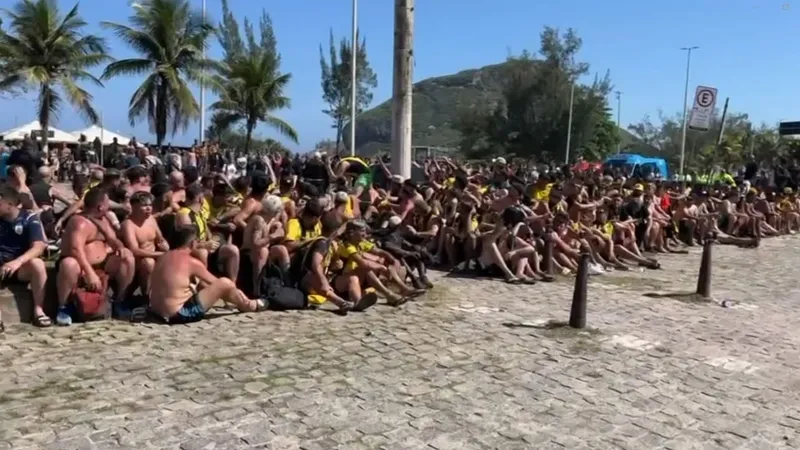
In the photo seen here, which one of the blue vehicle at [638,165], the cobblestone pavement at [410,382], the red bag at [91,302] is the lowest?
the cobblestone pavement at [410,382]

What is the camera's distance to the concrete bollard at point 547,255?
1256cm

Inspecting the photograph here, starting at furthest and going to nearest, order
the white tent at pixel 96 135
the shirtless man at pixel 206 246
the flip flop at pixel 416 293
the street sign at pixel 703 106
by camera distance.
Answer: the white tent at pixel 96 135, the street sign at pixel 703 106, the flip flop at pixel 416 293, the shirtless man at pixel 206 246

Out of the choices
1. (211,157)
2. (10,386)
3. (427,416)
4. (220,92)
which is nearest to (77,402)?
(10,386)

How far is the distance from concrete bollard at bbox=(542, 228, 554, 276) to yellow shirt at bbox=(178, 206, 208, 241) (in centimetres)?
551

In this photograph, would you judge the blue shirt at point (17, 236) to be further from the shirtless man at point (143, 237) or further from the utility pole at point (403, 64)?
the utility pole at point (403, 64)

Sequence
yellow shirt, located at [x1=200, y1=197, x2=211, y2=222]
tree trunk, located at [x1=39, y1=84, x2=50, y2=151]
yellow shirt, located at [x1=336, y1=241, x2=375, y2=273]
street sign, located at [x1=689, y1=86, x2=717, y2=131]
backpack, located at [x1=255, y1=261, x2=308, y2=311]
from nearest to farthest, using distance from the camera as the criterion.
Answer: backpack, located at [x1=255, y1=261, x2=308, y2=311]
yellow shirt, located at [x1=336, y1=241, x2=375, y2=273]
yellow shirt, located at [x1=200, y1=197, x2=211, y2=222]
street sign, located at [x1=689, y1=86, x2=717, y2=131]
tree trunk, located at [x1=39, y1=84, x2=50, y2=151]

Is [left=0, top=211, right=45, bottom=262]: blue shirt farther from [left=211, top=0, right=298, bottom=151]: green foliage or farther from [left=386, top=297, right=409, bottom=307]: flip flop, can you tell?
[left=211, top=0, right=298, bottom=151]: green foliage

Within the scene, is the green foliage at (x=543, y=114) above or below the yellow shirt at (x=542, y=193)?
above

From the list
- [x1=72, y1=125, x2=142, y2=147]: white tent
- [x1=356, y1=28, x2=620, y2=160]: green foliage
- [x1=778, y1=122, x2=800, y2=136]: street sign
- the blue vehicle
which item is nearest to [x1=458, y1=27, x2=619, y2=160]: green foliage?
[x1=356, y1=28, x2=620, y2=160]: green foliage

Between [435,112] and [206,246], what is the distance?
6050 inches

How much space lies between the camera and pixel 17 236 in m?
8.16

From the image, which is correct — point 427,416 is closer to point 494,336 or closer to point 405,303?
point 494,336

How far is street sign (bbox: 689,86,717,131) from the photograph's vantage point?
26.0 meters

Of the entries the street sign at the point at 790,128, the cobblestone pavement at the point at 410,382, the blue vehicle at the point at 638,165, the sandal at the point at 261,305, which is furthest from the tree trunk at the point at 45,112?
the street sign at the point at 790,128
